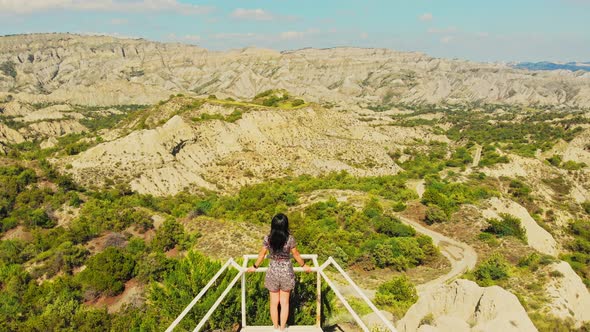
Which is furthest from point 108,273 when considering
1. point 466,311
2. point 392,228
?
point 392,228

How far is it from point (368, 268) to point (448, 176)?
49.5 m

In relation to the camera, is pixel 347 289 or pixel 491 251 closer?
pixel 347 289

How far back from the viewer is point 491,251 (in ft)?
124

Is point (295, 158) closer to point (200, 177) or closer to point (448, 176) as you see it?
point (200, 177)

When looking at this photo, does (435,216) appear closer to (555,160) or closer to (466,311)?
(466,311)

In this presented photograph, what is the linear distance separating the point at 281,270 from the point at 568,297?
26495 mm

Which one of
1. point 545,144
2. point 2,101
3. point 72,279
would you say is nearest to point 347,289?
point 72,279

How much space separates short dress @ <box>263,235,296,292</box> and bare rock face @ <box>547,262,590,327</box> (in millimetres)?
22527

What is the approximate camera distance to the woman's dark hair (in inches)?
306

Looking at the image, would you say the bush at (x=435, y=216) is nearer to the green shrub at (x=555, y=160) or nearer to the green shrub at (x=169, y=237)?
the green shrub at (x=169, y=237)

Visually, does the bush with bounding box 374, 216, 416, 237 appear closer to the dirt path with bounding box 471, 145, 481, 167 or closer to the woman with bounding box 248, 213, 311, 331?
the woman with bounding box 248, 213, 311, 331

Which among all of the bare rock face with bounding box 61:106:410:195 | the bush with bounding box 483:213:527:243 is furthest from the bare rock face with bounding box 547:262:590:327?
the bare rock face with bounding box 61:106:410:195

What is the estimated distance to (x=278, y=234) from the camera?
7.78 metres

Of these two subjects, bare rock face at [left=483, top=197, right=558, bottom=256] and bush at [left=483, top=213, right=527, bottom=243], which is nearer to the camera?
bush at [left=483, top=213, right=527, bottom=243]
